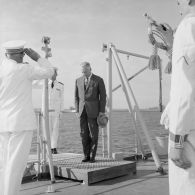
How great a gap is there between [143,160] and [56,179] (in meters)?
2.26

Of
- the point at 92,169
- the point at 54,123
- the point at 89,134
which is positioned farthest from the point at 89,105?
the point at 54,123

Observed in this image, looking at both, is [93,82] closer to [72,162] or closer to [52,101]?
[72,162]

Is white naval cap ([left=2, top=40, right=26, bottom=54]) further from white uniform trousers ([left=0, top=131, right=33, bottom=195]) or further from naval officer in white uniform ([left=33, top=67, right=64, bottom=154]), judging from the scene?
naval officer in white uniform ([left=33, top=67, right=64, bottom=154])

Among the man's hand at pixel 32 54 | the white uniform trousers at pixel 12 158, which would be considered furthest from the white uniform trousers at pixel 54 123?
the white uniform trousers at pixel 12 158

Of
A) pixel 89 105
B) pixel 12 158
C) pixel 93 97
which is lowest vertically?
pixel 12 158

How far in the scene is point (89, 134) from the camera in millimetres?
6289

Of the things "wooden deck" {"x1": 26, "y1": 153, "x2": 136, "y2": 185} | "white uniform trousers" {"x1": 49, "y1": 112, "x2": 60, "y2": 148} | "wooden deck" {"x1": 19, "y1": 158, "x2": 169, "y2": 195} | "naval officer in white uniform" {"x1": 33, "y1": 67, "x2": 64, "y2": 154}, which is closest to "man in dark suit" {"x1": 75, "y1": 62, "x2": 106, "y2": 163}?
"wooden deck" {"x1": 26, "y1": 153, "x2": 136, "y2": 185}

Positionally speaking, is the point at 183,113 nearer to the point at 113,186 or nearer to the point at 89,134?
the point at 113,186

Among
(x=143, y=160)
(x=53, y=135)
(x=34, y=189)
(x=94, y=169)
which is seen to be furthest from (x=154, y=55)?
(x=53, y=135)

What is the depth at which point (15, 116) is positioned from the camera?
12.6 feet

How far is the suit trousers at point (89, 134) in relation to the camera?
6137mm

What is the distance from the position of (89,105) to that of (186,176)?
4.28 m

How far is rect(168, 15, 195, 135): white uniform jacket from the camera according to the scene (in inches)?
76.7

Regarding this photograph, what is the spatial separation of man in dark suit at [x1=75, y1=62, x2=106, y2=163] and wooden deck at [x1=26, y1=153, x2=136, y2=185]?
0.35m
